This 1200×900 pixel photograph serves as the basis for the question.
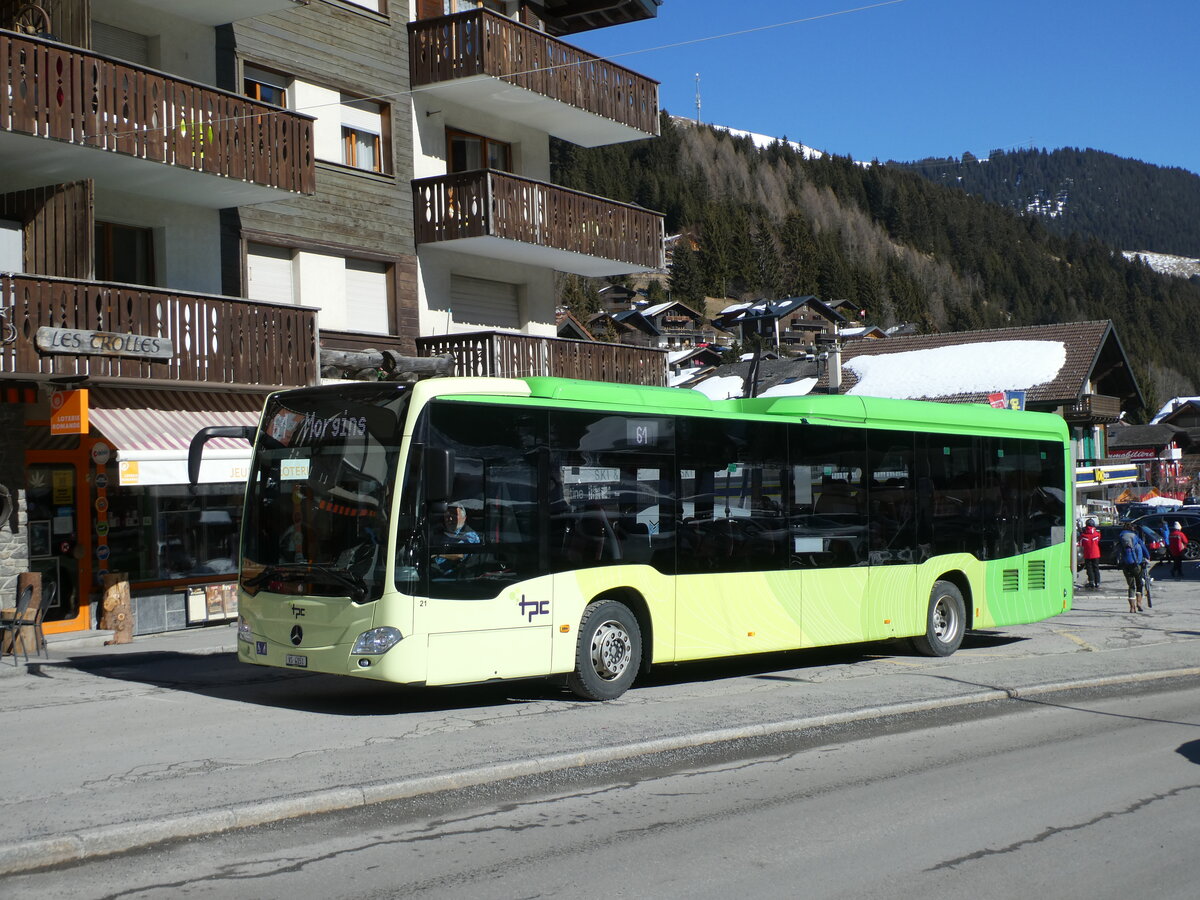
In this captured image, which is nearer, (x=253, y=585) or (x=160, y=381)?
Result: (x=253, y=585)

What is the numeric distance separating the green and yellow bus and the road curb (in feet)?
6.35

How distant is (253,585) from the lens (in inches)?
461

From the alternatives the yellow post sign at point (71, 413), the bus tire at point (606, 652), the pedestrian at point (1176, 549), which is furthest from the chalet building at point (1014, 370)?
the bus tire at point (606, 652)

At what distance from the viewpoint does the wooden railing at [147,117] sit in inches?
658

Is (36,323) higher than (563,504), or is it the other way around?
(36,323)

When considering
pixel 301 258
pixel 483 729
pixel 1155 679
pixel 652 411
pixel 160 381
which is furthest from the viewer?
pixel 301 258

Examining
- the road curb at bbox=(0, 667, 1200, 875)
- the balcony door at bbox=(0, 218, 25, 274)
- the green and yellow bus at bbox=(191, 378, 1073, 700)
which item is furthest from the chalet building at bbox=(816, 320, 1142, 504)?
the road curb at bbox=(0, 667, 1200, 875)

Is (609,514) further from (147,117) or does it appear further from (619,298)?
(619,298)

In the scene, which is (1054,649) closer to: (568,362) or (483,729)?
(483,729)

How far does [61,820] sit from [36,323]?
36.2 feet

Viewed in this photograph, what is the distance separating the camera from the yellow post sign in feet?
56.3

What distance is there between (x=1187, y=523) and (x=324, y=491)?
1636 inches

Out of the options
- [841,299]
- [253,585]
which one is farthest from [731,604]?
[841,299]

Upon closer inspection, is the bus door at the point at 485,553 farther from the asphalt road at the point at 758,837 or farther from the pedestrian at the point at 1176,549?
the pedestrian at the point at 1176,549
